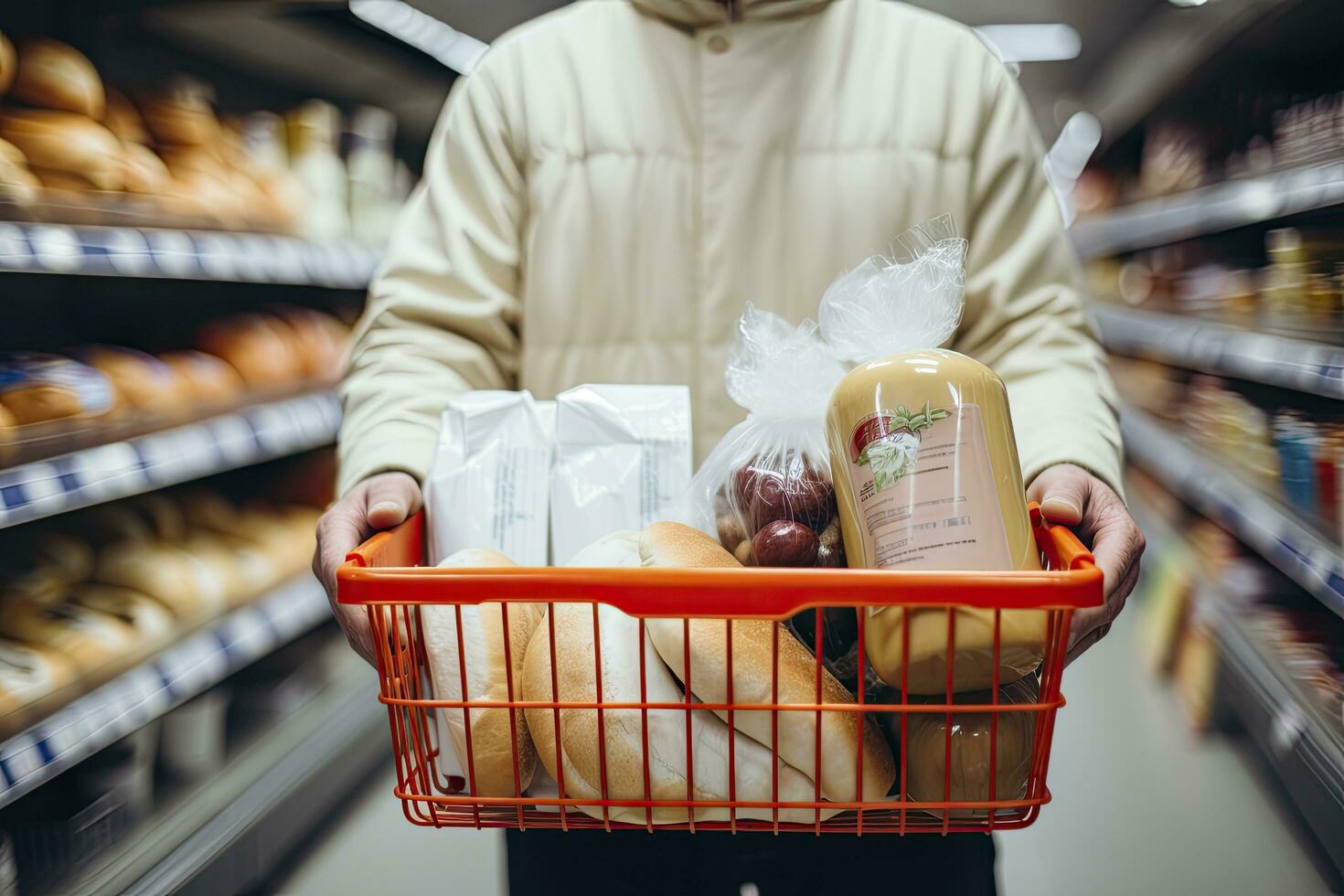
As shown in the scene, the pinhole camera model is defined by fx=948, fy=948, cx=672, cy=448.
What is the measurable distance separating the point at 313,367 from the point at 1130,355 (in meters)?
4.10

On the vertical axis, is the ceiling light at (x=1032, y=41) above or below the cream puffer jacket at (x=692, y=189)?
above

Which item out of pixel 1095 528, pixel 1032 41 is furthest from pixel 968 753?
pixel 1032 41

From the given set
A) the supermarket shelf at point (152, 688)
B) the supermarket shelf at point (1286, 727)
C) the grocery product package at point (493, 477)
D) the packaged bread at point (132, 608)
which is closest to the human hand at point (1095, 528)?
the grocery product package at point (493, 477)

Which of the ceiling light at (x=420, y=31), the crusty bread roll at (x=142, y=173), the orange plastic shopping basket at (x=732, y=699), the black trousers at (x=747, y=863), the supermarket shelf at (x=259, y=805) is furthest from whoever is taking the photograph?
the ceiling light at (x=420, y=31)

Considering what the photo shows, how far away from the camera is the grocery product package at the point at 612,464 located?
1.02 metres

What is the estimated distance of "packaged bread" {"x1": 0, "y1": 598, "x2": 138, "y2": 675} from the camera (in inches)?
68.5

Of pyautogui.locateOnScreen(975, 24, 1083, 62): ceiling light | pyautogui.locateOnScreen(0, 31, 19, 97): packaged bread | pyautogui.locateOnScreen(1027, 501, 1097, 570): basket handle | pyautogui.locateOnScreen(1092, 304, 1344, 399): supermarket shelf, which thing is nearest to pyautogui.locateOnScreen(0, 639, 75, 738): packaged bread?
pyautogui.locateOnScreen(0, 31, 19, 97): packaged bread

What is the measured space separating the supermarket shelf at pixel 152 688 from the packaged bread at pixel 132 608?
0.05 m

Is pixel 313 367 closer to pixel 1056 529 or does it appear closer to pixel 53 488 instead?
pixel 53 488

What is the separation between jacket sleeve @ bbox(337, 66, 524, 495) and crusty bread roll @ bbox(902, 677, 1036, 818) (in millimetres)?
638

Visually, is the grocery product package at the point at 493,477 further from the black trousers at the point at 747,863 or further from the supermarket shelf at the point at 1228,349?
the supermarket shelf at the point at 1228,349

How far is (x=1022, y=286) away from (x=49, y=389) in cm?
165

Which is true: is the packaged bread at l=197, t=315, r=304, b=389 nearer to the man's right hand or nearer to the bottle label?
the man's right hand

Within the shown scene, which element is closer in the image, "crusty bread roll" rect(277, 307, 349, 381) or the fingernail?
the fingernail
